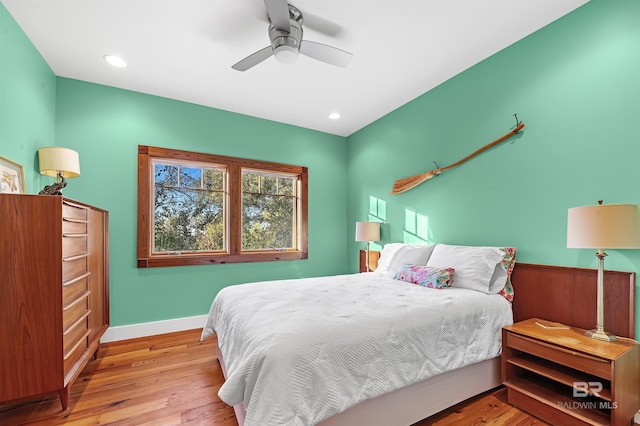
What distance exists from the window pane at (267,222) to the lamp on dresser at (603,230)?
3.25 metres

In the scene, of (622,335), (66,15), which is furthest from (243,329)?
(66,15)

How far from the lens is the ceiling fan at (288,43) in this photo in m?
1.80

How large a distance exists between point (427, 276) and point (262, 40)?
2.46 m

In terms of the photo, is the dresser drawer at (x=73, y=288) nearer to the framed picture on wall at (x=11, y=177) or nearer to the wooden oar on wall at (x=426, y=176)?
the framed picture on wall at (x=11, y=177)

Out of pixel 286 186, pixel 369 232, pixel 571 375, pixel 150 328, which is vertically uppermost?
pixel 286 186

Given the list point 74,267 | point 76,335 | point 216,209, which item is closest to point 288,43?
point 74,267

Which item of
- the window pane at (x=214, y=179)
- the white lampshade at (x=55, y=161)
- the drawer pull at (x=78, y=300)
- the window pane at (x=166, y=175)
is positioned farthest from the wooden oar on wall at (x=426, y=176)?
the white lampshade at (x=55, y=161)

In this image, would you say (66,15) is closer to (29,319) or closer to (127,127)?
(127,127)

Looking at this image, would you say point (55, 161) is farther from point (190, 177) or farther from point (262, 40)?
point (262, 40)

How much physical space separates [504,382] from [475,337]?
0.38m

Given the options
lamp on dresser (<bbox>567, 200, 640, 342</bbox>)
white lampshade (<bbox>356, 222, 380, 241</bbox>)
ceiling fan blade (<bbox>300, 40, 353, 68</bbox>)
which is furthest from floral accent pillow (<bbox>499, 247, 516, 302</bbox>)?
ceiling fan blade (<bbox>300, 40, 353, 68</bbox>)

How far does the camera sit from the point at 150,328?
3189mm

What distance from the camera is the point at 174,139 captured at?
3.39m

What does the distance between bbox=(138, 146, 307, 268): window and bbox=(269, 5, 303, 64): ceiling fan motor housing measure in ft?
6.41
